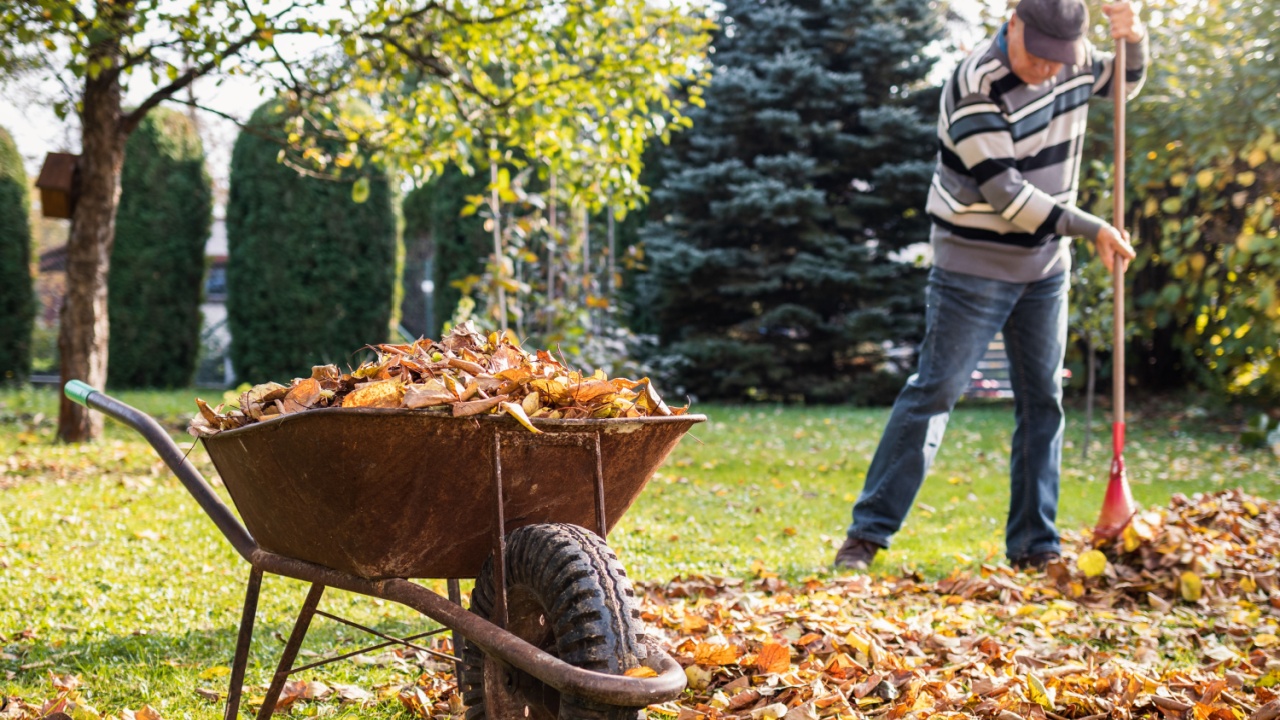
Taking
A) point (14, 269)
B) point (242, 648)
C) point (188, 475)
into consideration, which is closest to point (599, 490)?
point (242, 648)

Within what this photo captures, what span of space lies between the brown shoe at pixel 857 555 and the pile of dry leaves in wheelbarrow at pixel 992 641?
0.40ft

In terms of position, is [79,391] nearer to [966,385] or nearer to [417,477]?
[417,477]

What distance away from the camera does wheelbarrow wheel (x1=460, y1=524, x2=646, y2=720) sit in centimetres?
130

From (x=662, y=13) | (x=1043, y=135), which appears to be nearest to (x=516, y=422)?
(x=1043, y=135)

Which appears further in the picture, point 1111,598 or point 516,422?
point 1111,598

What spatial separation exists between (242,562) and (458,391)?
2.38 meters

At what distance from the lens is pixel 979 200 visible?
3.06 metres

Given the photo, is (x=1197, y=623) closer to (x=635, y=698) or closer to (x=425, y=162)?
(x=635, y=698)

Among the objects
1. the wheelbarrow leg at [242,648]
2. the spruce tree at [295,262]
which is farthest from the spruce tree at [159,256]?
the wheelbarrow leg at [242,648]

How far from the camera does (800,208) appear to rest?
10.6 m

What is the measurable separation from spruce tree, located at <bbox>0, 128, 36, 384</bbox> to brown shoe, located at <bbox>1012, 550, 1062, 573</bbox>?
10.2 meters

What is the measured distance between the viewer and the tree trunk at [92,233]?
5871 millimetres

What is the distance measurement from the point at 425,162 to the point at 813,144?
20.8 ft

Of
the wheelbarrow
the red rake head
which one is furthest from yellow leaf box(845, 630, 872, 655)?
the red rake head
